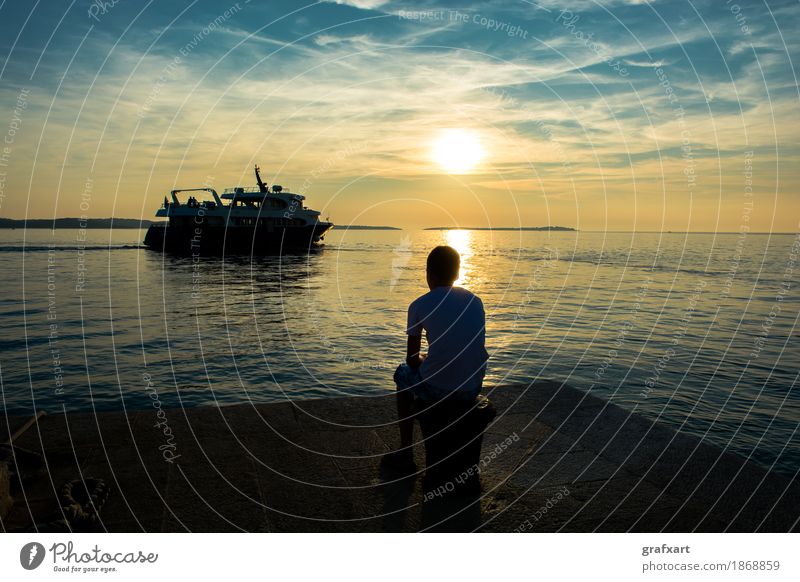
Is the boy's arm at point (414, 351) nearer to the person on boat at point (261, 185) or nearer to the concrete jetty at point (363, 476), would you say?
the concrete jetty at point (363, 476)

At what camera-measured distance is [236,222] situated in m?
56.8

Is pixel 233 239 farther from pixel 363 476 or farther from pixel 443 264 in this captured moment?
pixel 443 264

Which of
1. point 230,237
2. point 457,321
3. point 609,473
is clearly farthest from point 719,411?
point 230,237

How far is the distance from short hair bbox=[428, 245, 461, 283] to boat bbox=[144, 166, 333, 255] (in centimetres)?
5138

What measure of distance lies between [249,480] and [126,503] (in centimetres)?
80

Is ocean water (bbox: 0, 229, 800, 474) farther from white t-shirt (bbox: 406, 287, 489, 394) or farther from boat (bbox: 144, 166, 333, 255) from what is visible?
boat (bbox: 144, 166, 333, 255)

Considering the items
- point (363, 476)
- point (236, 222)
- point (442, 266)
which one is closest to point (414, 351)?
point (442, 266)

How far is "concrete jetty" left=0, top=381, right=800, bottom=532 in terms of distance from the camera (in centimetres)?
343

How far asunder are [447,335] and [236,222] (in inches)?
2216

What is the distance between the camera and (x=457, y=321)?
365 cm

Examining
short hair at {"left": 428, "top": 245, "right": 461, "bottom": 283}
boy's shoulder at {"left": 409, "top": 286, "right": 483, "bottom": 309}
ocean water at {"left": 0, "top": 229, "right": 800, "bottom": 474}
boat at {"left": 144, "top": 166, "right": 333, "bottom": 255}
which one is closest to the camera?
boy's shoulder at {"left": 409, "top": 286, "right": 483, "bottom": 309}

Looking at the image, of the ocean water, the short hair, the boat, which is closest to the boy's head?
the short hair

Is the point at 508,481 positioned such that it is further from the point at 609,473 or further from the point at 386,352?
the point at 386,352
